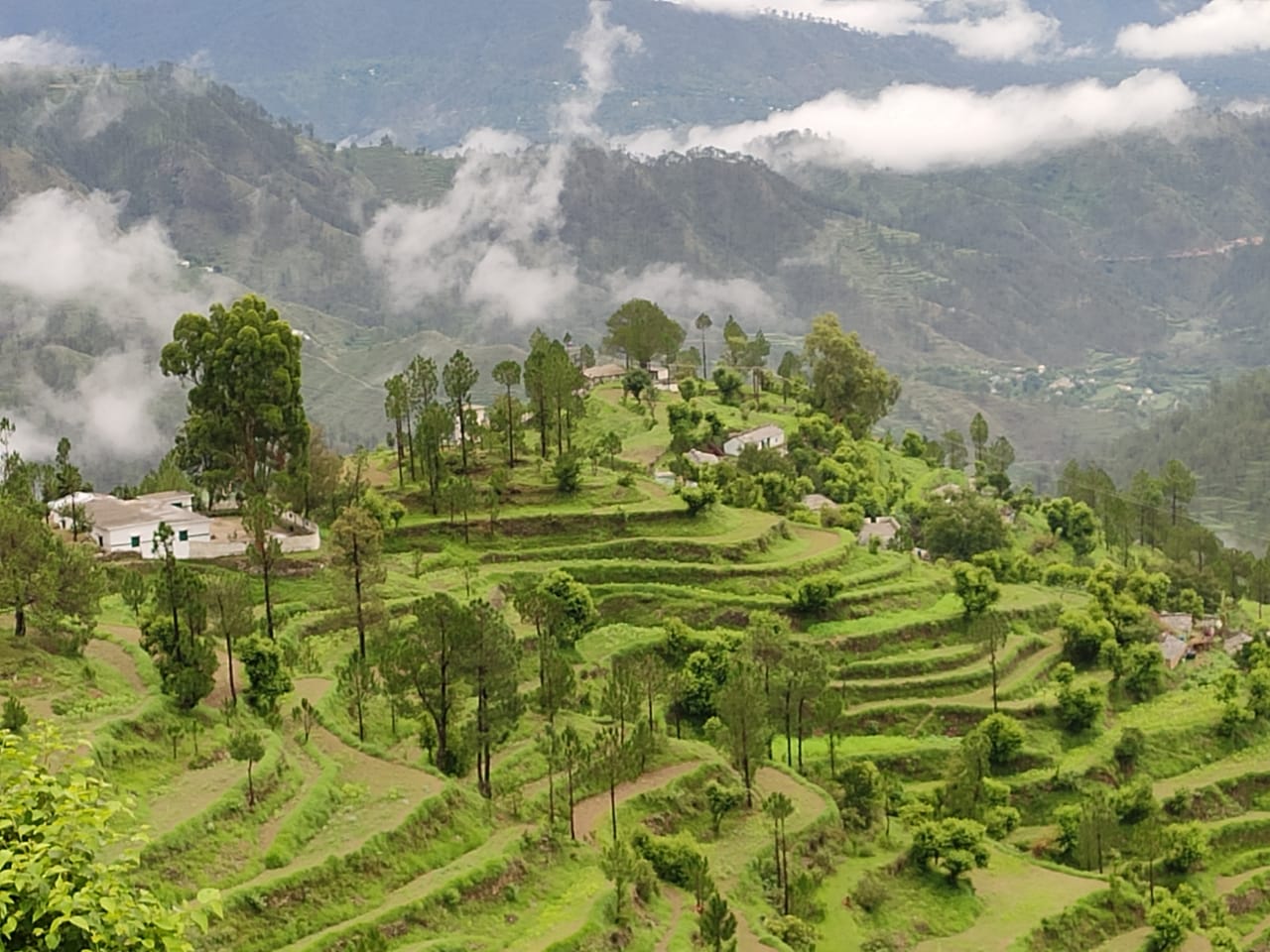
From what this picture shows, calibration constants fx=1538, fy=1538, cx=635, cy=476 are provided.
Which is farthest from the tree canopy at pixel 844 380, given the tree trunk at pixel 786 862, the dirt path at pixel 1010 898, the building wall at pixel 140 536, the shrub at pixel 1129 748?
the tree trunk at pixel 786 862

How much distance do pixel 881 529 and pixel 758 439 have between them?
14145 mm

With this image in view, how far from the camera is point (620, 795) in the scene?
4431 centimetres

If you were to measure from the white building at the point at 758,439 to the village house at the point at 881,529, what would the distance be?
912 cm

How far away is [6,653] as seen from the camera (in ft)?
138

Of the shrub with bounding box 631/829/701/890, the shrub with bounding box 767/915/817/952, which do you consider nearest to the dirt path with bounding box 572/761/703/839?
the shrub with bounding box 631/829/701/890

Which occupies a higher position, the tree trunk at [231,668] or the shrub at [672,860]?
the tree trunk at [231,668]

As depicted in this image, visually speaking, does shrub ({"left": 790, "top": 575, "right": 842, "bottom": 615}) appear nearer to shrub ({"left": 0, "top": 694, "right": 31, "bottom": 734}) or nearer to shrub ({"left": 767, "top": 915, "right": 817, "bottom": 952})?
shrub ({"left": 767, "top": 915, "right": 817, "bottom": 952})

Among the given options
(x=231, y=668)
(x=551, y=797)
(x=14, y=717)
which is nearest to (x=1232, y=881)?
(x=551, y=797)

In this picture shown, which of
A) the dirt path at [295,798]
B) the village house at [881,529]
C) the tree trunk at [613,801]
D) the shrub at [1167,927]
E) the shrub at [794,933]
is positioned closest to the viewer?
the dirt path at [295,798]

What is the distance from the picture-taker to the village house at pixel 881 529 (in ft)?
282

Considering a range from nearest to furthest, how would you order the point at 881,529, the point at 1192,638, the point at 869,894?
the point at 869,894 < the point at 1192,638 < the point at 881,529

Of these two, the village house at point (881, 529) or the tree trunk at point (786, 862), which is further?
the village house at point (881, 529)

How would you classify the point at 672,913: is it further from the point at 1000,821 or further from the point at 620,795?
the point at 1000,821

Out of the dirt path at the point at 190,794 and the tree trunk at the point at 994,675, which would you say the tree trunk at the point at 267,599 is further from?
the tree trunk at the point at 994,675
